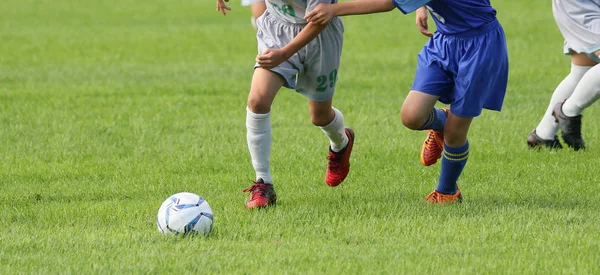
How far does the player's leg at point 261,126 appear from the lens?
19.5 feet

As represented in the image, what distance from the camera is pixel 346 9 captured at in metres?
5.45

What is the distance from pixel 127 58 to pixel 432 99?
36.0 feet

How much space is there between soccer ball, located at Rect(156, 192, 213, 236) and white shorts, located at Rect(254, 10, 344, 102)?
1.10m

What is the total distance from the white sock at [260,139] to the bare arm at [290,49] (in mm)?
410

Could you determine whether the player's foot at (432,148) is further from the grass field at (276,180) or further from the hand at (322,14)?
the hand at (322,14)

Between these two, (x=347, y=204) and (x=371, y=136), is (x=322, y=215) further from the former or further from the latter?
(x=371, y=136)

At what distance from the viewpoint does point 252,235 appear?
17.4 feet

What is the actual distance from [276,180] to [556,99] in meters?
2.66

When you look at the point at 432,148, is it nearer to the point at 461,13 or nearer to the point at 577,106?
the point at 461,13

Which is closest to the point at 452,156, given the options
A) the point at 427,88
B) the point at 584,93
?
the point at 427,88

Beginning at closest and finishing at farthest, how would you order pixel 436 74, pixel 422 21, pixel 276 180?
pixel 436 74
pixel 422 21
pixel 276 180

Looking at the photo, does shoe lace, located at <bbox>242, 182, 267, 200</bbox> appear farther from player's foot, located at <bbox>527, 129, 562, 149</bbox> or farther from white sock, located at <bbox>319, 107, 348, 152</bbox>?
player's foot, located at <bbox>527, 129, 562, 149</bbox>

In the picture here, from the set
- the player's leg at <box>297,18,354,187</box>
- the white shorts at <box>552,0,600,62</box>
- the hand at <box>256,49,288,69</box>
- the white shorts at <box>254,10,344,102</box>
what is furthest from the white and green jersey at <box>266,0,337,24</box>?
the white shorts at <box>552,0,600,62</box>

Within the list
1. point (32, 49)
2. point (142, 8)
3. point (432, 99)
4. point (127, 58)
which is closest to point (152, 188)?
point (432, 99)
